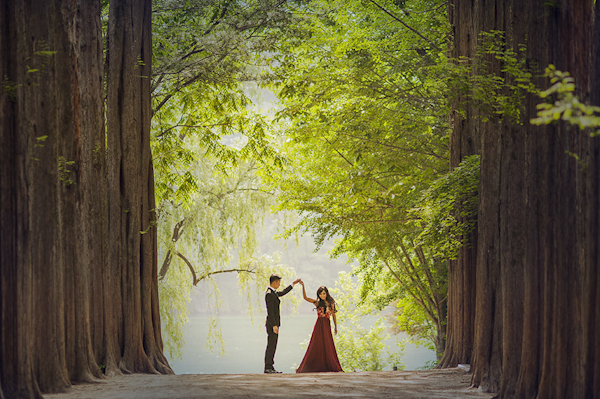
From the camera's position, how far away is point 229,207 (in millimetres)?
19000

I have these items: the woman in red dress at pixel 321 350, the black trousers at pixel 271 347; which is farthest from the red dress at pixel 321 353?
→ the black trousers at pixel 271 347

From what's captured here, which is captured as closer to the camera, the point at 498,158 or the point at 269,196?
the point at 498,158

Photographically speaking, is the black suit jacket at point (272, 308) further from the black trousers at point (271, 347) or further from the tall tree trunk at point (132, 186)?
the tall tree trunk at point (132, 186)

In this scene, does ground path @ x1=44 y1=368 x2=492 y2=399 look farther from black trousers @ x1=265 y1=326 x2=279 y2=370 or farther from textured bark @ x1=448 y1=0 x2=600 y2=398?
black trousers @ x1=265 y1=326 x2=279 y2=370

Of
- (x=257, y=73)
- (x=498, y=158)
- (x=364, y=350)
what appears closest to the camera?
(x=498, y=158)

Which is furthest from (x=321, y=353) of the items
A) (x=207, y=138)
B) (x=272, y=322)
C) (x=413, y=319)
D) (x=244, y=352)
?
(x=244, y=352)

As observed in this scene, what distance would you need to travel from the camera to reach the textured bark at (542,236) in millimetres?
4996

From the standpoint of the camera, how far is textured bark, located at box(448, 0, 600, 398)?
16.4 ft

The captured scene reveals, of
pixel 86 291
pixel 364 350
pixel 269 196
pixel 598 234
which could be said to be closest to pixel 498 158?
pixel 598 234

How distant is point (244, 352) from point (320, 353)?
3364 inches

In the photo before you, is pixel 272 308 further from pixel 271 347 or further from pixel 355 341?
pixel 355 341

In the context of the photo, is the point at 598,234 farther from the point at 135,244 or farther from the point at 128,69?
the point at 128,69

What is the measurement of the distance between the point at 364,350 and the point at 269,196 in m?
10.9

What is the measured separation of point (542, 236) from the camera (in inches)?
222
